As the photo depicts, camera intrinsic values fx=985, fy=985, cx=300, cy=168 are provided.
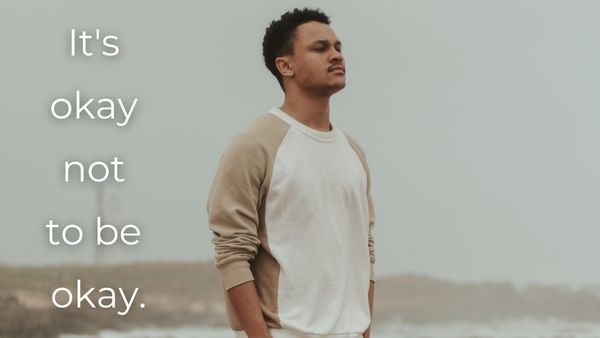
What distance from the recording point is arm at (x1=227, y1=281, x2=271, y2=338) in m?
1.32

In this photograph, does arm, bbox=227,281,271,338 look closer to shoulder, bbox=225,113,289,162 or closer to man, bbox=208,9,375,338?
man, bbox=208,9,375,338

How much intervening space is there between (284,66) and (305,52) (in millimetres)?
41

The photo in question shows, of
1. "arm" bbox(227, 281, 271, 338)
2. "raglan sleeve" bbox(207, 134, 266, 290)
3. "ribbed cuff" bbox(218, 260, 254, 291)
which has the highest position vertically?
"raglan sleeve" bbox(207, 134, 266, 290)

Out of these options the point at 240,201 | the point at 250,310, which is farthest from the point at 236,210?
the point at 250,310

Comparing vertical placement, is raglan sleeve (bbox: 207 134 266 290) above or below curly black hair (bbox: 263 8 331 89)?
below

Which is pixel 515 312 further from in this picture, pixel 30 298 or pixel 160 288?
pixel 30 298

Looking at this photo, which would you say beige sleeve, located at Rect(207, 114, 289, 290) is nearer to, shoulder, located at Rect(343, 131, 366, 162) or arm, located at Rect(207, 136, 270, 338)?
arm, located at Rect(207, 136, 270, 338)

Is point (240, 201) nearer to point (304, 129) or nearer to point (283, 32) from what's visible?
point (304, 129)

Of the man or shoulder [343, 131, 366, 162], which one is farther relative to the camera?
shoulder [343, 131, 366, 162]

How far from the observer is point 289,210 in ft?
4.47

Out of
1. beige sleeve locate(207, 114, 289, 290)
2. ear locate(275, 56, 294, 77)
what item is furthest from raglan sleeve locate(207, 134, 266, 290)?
ear locate(275, 56, 294, 77)

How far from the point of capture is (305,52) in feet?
4.68

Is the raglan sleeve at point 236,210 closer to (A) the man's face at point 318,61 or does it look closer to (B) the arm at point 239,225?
(B) the arm at point 239,225

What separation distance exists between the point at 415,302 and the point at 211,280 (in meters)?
0.66
